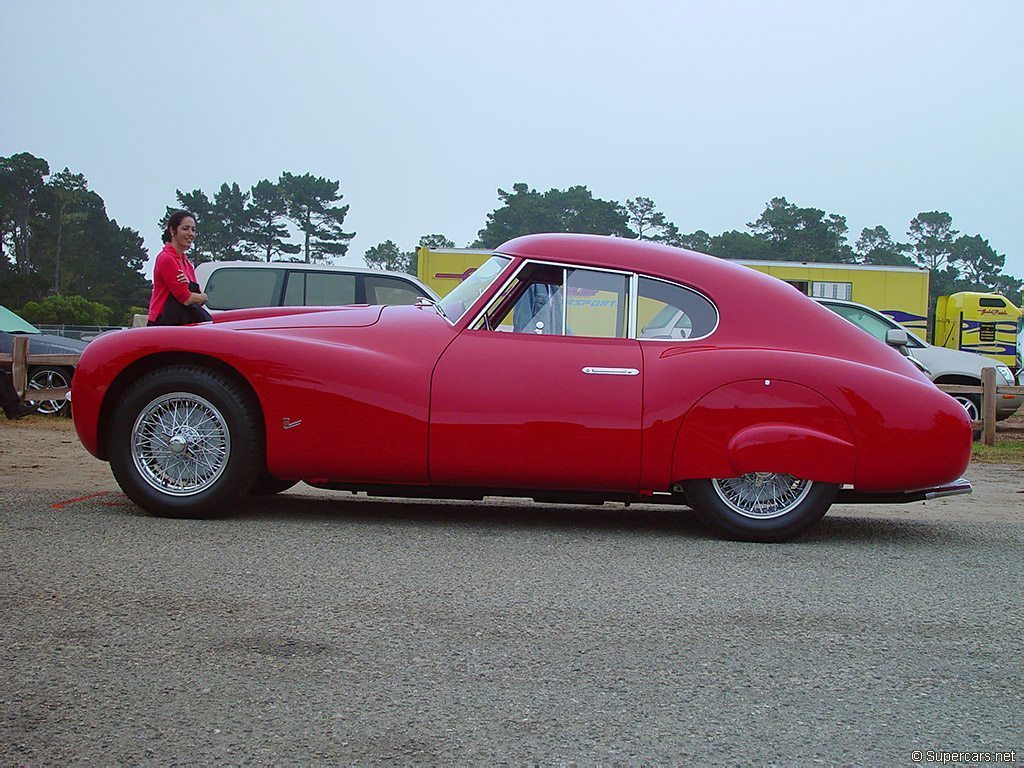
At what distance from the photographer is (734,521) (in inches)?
206

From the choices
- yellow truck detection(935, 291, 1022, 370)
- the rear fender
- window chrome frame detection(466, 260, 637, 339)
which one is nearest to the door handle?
window chrome frame detection(466, 260, 637, 339)

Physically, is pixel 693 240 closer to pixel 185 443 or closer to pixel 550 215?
pixel 550 215

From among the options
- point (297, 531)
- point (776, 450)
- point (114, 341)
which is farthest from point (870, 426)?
point (114, 341)

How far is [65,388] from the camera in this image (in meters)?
14.4

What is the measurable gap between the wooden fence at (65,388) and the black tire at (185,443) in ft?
27.4

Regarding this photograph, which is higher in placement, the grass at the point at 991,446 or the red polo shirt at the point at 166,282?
the red polo shirt at the point at 166,282

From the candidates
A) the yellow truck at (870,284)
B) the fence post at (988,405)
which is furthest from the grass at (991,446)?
the yellow truck at (870,284)

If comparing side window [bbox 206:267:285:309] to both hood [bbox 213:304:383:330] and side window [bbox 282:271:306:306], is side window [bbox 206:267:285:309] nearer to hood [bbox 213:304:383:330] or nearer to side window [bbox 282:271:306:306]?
side window [bbox 282:271:306:306]

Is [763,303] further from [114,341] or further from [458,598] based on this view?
[114,341]

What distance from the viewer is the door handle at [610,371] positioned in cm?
527

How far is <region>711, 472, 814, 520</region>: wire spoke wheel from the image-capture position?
5.27 m

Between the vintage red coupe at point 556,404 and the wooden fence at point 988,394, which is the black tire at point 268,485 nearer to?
the vintage red coupe at point 556,404

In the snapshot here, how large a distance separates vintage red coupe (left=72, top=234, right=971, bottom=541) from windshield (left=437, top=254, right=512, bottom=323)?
0.03 m

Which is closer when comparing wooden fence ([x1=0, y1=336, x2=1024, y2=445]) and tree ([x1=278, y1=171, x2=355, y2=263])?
wooden fence ([x1=0, y1=336, x2=1024, y2=445])
